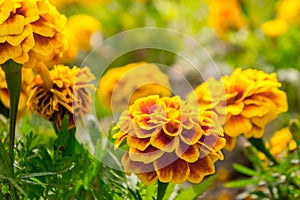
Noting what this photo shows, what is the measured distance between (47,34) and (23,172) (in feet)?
0.63

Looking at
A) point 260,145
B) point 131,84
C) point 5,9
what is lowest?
point 260,145

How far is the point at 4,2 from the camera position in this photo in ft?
3.41

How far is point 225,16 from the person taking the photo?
2.70 metres

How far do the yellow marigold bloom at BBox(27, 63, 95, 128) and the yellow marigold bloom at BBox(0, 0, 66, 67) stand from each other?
0.08 m

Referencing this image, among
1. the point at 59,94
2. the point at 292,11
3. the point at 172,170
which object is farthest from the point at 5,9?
the point at 292,11

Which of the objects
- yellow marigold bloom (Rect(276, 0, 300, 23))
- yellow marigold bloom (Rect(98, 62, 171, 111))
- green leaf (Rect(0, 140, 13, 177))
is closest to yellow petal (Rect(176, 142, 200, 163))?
green leaf (Rect(0, 140, 13, 177))

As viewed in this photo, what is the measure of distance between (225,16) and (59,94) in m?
1.61

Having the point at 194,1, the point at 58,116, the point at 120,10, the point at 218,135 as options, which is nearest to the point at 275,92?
the point at 218,135

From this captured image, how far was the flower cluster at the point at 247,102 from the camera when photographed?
121cm

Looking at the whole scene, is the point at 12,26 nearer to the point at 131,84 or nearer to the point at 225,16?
the point at 131,84

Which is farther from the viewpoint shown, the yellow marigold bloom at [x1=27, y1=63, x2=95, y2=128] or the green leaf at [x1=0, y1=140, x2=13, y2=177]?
the yellow marigold bloom at [x1=27, y1=63, x2=95, y2=128]

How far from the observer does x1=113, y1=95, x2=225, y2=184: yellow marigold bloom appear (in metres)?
0.99

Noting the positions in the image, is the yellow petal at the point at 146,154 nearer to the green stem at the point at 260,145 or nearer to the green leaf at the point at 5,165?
the green leaf at the point at 5,165

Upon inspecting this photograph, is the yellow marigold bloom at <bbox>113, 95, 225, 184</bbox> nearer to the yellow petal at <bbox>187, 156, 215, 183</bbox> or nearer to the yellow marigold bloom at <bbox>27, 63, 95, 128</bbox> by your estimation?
the yellow petal at <bbox>187, 156, 215, 183</bbox>
